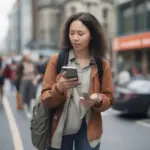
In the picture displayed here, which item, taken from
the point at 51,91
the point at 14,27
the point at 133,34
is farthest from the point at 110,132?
the point at 14,27

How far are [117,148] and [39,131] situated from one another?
390 centimetres

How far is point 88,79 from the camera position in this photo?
3.01 metres

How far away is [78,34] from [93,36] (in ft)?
0.53

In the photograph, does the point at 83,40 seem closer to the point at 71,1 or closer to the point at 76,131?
the point at 76,131

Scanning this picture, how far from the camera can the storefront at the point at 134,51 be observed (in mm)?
32366

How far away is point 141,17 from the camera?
34.2m

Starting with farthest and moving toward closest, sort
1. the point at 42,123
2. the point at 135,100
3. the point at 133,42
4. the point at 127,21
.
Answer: the point at 127,21 < the point at 133,42 < the point at 135,100 < the point at 42,123

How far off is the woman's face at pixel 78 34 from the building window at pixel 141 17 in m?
30.7

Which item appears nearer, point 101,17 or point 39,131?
point 39,131

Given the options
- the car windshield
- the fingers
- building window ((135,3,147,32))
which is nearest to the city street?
the car windshield

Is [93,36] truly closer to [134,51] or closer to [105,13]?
[134,51]

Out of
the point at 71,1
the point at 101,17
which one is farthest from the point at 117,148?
the point at 71,1

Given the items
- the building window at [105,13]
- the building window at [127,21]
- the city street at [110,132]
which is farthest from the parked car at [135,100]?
the building window at [105,13]

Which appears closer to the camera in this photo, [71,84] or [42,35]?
[71,84]
